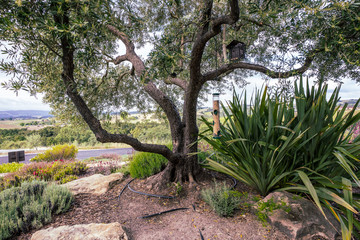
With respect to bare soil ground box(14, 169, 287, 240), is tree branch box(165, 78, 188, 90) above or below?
above

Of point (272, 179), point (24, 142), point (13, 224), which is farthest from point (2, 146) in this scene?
point (272, 179)

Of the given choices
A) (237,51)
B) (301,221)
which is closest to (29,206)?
(301,221)

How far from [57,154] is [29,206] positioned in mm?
5751

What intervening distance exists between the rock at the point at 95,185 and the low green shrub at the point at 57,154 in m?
4.37

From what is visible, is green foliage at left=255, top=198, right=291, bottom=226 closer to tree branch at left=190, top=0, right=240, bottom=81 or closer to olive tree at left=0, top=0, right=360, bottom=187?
olive tree at left=0, top=0, right=360, bottom=187

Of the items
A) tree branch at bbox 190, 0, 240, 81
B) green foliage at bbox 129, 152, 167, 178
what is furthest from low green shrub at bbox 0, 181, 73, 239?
tree branch at bbox 190, 0, 240, 81

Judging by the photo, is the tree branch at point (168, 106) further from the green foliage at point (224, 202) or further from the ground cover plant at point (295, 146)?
the green foliage at point (224, 202)

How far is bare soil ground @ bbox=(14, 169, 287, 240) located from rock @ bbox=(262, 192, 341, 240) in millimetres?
127

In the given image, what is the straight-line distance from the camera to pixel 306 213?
222 centimetres

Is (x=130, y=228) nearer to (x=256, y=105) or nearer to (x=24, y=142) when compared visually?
(x=256, y=105)

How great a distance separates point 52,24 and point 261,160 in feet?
10.3

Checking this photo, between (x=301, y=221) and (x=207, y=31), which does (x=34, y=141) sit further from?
(x=301, y=221)

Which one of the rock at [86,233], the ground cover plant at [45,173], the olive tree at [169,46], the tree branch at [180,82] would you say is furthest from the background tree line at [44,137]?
the rock at [86,233]

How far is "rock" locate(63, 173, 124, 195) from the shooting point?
365cm
